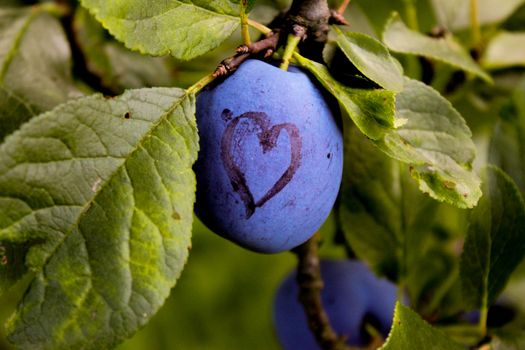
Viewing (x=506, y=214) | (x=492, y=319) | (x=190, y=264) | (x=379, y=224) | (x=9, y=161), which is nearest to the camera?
(x=9, y=161)

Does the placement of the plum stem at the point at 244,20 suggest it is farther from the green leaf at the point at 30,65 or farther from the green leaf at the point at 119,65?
the green leaf at the point at 119,65

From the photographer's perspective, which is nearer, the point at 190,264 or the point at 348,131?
the point at 348,131

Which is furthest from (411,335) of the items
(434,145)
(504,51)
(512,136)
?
(504,51)

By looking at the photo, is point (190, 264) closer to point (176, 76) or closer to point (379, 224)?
point (176, 76)

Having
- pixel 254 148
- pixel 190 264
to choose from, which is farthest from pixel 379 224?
pixel 190 264

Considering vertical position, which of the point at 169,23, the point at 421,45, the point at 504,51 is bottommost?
the point at 504,51

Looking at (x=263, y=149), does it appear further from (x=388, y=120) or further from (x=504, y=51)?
(x=504, y=51)
